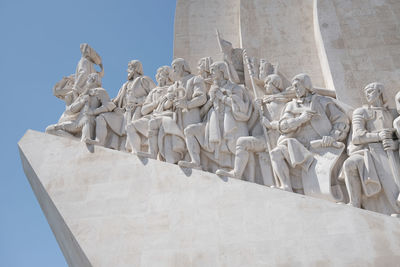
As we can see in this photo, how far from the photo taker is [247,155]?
606 centimetres

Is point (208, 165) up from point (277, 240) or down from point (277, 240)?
up

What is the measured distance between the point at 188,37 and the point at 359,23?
10.9 feet

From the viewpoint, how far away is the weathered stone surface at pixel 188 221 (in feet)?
16.0

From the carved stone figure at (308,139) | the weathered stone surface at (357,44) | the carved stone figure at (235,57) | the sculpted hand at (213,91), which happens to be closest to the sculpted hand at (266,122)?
the carved stone figure at (308,139)

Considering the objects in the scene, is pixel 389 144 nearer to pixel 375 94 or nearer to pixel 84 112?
pixel 375 94

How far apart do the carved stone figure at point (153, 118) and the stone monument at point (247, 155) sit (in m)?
0.02

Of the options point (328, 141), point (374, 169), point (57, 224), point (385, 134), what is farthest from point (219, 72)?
point (57, 224)

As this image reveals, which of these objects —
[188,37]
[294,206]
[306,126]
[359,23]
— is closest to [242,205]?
[294,206]

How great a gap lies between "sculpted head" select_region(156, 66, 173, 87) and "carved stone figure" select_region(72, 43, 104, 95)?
1625 mm

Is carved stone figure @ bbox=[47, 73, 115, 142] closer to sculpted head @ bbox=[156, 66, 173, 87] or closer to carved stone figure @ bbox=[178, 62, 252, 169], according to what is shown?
sculpted head @ bbox=[156, 66, 173, 87]

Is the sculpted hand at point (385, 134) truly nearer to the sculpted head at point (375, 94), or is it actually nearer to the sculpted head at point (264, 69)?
the sculpted head at point (375, 94)

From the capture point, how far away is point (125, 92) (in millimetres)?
7742

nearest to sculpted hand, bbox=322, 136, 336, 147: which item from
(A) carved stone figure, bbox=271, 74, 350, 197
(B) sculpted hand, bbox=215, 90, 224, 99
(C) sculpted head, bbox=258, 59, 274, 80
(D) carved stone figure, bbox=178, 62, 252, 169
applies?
(A) carved stone figure, bbox=271, 74, 350, 197

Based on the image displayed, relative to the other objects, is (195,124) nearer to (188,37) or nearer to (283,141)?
(283,141)
